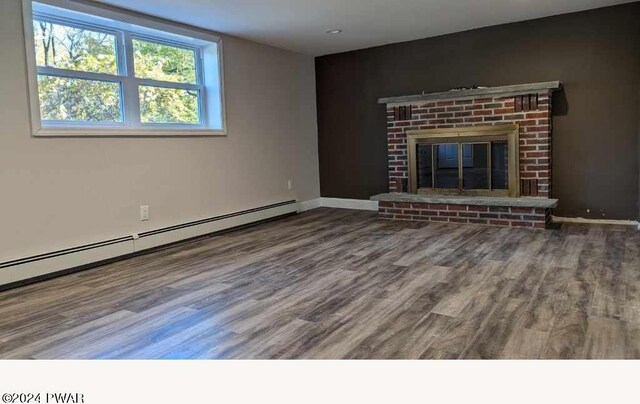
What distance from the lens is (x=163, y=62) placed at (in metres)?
4.64

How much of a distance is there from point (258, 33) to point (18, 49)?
2.41 meters

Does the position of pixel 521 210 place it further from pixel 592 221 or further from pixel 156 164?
pixel 156 164

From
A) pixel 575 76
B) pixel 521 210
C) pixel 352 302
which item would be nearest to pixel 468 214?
pixel 521 210

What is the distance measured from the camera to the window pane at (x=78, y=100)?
12.1ft

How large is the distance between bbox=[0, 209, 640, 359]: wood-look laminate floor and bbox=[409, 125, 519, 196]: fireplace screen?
876 mm

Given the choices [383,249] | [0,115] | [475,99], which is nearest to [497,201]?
[475,99]

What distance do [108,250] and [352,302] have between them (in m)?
2.36

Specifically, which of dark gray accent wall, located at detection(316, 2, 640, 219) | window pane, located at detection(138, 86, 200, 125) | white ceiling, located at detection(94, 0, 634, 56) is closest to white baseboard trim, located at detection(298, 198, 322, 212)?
dark gray accent wall, located at detection(316, 2, 640, 219)

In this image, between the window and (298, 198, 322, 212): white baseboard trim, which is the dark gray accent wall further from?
the window

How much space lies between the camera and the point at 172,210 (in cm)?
465

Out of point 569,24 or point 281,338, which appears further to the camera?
point 569,24

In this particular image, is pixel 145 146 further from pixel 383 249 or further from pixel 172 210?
pixel 383 249

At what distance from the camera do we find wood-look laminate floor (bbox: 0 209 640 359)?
2172mm

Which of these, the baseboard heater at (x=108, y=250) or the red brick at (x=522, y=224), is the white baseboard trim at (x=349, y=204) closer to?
the baseboard heater at (x=108, y=250)
